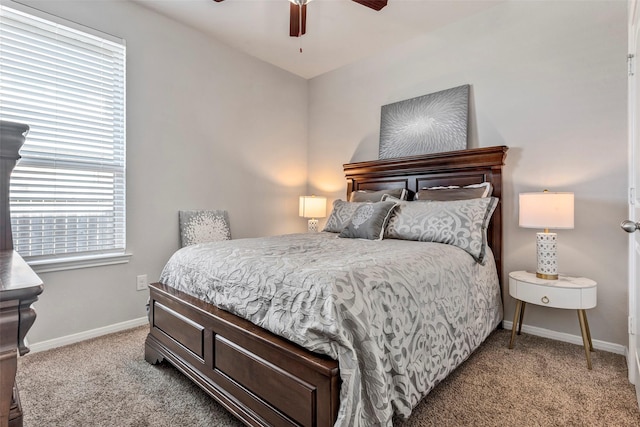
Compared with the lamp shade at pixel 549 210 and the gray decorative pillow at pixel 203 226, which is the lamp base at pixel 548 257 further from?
the gray decorative pillow at pixel 203 226

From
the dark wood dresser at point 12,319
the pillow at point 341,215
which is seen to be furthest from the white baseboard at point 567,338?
the dark wood dresser at point 12,319

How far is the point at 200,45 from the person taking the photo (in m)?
3.17

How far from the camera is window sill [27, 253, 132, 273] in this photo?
7.46 feet

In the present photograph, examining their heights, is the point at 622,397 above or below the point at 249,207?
below

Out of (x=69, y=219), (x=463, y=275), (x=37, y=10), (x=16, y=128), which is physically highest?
(x=37, y=10)

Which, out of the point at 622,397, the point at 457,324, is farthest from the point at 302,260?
the point at 622,397

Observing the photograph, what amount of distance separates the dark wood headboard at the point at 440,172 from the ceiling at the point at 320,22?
1.26m

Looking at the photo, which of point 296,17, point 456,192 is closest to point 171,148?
point 296,17

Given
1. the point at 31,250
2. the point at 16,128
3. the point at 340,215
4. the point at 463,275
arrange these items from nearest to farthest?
the point at 16,128, the point at 463,275, the point at 31,250, the point at 340,215

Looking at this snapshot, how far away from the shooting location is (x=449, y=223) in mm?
2301

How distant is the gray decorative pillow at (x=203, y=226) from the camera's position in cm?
303

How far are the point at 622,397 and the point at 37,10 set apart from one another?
4430 mm

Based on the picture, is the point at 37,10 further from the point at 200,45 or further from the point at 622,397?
the point at 622,397

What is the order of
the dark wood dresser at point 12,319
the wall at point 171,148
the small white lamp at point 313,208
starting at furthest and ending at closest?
the small white lamp at point 313,208 < the wall at point 171,148 < the dark wood dresser at point 12,319
